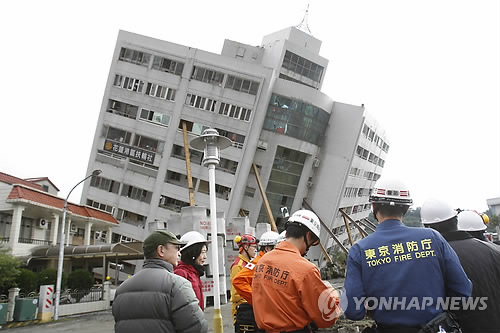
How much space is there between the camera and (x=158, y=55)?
37.4 m

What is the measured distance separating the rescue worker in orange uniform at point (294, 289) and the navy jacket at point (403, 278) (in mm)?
205

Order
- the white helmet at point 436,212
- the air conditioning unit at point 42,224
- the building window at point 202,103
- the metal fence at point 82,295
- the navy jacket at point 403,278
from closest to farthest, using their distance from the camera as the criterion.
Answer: the navy jacket at point 403,278
the white helmet at point 436,212
the metal fence at point 82,295
the air conditioning unit at point 42,224
the building window at point 202,103

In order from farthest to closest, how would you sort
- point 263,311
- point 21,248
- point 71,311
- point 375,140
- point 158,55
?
point 375,140 < point 158,55 < point 21,248 < point 71,311 < point 263,311

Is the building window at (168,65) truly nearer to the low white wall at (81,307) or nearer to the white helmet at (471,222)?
the low white wall at (81,307)

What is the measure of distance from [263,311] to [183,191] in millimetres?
34583

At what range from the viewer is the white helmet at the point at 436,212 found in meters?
3.93

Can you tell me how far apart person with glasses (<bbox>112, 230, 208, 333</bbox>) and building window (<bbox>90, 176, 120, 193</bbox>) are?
3694 cm

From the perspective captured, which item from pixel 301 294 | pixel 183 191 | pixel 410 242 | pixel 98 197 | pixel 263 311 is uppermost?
pixel 410 242

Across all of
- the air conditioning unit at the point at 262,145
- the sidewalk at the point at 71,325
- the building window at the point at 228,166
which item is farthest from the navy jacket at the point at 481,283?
the air conditioning unit at the point at 262,145

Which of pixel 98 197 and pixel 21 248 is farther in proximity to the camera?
pixel 98 197

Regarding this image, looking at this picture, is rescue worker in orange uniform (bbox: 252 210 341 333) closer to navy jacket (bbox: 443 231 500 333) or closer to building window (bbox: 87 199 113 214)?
navy jacket (bbox: 443 231 500 333)

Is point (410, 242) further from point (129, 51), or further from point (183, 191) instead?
point (129, 51)

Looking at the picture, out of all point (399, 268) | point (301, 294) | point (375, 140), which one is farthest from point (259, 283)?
point (375, 140)

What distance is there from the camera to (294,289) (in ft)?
10.8
